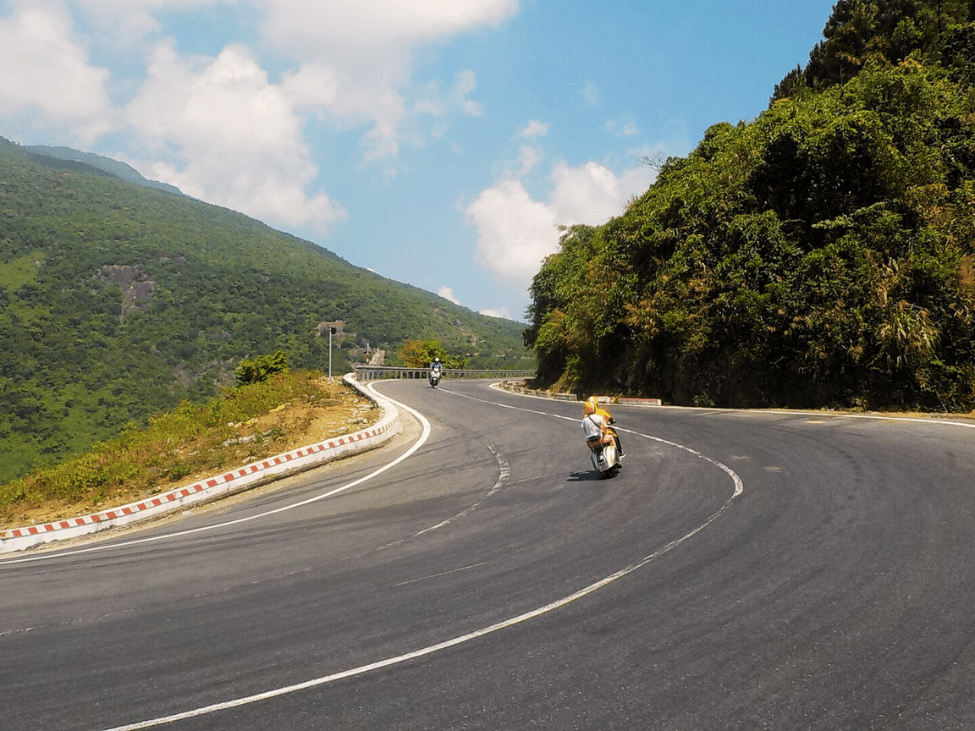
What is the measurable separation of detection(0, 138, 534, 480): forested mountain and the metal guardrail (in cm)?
5002

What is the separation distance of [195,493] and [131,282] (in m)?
171

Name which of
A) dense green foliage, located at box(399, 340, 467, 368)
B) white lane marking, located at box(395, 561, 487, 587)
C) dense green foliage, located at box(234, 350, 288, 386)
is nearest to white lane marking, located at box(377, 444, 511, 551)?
white lane marking, located at box(395, 561, 487, 587)

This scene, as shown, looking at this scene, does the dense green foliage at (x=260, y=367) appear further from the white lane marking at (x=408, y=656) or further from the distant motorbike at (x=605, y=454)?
the white lane marking at (x=408, y=656)

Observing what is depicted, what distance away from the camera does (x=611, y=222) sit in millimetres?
41938

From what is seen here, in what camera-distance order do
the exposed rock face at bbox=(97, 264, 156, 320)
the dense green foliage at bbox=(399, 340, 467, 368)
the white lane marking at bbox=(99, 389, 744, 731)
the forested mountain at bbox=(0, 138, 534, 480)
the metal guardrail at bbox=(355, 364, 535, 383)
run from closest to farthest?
the white lane marking at bbox=(99, 389, 744, 731) → the metal guardrail at bbox=(355, 364, 535, 383) → the dense green foliage at bbox=(399, 340, 467, 368) → the forested mountain at bbox=(0, 138, 534, 480) → the exposed rock face at bbox=(97, 264, 156, 320)

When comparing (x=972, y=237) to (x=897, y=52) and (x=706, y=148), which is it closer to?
(x=706, y=148)

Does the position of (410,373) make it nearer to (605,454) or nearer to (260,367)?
(260,367)

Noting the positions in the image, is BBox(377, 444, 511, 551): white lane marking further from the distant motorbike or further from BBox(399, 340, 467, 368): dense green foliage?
BBox(399, 340, 467, 368): dense green foliage

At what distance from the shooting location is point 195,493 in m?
13.3

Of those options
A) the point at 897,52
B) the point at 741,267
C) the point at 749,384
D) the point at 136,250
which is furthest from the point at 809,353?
the point at 136,250

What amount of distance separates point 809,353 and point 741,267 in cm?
494

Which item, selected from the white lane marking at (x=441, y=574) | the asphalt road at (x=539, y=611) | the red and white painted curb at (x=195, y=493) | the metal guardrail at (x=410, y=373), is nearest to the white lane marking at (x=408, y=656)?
the asphalt road at (x=539, y=611)

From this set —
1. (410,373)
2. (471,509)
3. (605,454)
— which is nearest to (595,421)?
(605,454)

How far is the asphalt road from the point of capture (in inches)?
160
